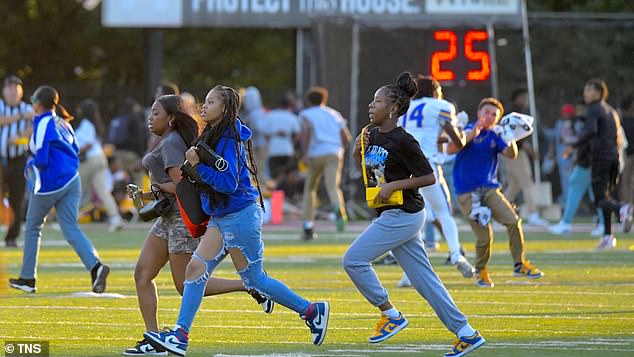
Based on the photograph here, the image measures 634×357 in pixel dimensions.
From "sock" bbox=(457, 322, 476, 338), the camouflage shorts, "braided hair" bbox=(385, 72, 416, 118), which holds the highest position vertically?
"braided hair" bbox=(385, 72, 416, 118)

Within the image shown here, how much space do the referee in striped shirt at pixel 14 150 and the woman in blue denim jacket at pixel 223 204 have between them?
11.2 meters

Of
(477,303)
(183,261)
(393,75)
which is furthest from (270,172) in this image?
(183,261)

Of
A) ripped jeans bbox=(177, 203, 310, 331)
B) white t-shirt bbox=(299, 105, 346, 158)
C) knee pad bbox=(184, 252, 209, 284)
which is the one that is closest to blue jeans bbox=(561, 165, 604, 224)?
white t-shirt bbox=(299, 105, 346, 158)

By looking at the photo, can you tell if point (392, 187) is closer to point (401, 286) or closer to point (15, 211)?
→ point (401, 286)

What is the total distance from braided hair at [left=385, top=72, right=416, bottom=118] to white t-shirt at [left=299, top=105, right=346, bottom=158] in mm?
A: 12259

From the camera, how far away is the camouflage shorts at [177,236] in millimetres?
10914

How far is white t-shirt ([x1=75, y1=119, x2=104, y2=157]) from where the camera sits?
24969 mm

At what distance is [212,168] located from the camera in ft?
33.2

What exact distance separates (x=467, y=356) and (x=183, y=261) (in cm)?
200

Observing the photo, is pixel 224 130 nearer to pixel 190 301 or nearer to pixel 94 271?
pixel 190 301

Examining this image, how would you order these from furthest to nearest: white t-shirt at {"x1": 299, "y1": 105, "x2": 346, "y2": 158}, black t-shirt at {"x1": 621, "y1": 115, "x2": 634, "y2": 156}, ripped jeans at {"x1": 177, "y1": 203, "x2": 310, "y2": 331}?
black t-shirt at {"x1": 621, "y1": 115, "x2": 634, "y2": 156} < white t-shirt at {"x1": 299, "y1": 105, "x2": 346, "y2": 158} < ripped jeans at {"x1": 177, "y1": 203, "x2": 310, "y2": 331}

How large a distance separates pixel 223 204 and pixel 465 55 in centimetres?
1575

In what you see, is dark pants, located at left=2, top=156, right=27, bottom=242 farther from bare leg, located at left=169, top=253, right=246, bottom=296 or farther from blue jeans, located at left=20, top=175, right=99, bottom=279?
bare leg, located at left=169, top=253, right=246, bottom=296

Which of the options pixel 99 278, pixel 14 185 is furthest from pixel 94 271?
pixel 14 185
